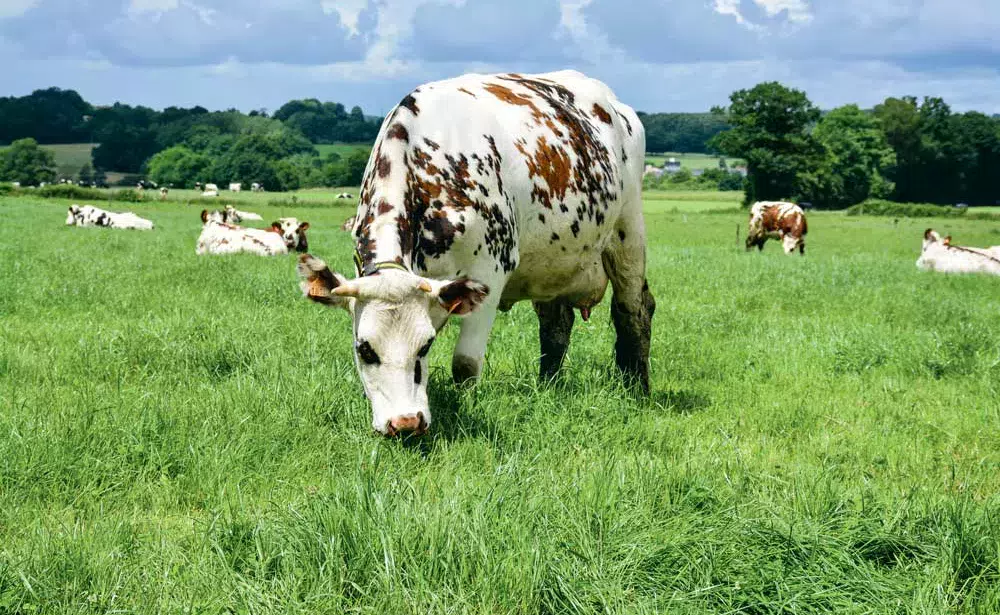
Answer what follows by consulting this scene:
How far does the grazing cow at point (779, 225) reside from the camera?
30.5 meters

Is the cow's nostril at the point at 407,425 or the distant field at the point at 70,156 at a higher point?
the distant field at the point at 70,156

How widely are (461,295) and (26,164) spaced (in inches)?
5196

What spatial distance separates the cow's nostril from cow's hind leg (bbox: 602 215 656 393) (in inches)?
128

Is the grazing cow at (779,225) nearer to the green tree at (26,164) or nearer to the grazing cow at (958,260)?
the grazing cow at (958,260)

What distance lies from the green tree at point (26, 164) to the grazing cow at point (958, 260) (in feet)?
377

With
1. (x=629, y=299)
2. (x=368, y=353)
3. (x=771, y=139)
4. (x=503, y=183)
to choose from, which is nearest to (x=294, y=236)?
(x=629, y=299)

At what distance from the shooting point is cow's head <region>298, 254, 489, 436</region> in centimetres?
472

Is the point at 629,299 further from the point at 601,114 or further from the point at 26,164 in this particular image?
the point at 26,164

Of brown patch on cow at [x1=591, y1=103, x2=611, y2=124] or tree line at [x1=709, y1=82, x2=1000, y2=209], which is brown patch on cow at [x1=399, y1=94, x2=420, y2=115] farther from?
tree line at [x1=709, y1=82, x2=1000, y2=209]

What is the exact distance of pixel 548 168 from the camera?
6242mm

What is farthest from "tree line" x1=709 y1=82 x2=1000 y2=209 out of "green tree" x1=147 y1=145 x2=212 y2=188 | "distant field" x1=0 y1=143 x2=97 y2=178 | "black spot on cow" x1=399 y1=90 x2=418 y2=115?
"distant field" x1=0 y1=143 x2=97 y2=178

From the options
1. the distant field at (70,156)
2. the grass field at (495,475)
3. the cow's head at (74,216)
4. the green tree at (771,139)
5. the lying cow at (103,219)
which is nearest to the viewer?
the grass field at (495,475)

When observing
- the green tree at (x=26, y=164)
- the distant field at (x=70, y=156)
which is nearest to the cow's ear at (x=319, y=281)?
the green tree at (x=26, y=164)

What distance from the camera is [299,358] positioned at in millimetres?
6891
